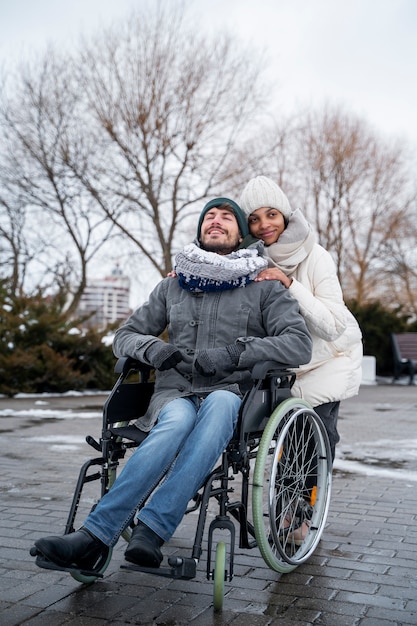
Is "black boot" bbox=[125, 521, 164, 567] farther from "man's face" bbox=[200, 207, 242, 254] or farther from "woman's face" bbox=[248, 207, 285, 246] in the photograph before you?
"woman's face" bbox=[248, 207, 285, 246]

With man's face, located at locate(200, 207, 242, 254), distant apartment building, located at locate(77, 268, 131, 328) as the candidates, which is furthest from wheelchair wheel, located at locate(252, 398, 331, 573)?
distant apartment building, located at locate(77, 268, 131, 328)

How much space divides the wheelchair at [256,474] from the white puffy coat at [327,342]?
199 mm

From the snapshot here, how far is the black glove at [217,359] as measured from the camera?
10.0 feet

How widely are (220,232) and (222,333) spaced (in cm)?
53

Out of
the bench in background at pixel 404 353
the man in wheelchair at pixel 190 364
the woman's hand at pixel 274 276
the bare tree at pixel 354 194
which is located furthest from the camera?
the bare tree at pixel 354 194

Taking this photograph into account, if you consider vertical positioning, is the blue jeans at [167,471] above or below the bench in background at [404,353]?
below

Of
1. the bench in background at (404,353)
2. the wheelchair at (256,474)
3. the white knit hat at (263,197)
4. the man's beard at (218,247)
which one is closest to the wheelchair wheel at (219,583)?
the wheelchair at (256,474)

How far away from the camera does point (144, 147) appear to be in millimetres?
19203

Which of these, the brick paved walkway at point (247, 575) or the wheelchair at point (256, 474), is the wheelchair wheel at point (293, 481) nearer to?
the wheelchair at point (256, 474)

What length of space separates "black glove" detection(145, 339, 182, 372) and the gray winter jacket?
56 mm

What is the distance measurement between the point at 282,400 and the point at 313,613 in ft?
2.88

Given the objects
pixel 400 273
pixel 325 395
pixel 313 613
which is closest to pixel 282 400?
pixel 325 395

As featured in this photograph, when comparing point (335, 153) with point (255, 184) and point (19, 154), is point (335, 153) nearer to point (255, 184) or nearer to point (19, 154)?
point (19, 154)

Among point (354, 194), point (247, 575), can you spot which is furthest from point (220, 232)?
point (354, 194)
